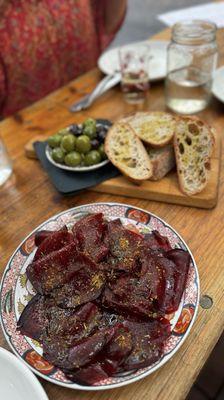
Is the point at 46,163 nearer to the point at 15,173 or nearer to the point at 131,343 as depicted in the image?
the point at 15,173

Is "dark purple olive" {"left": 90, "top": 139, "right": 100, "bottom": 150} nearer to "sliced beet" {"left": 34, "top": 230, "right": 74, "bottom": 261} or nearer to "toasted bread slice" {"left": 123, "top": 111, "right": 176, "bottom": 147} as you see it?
"toasted bread slice" {"left": 123, "top": 111, "right": 176, "bottom": 147}

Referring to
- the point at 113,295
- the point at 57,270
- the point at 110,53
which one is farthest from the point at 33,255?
the point at 110,53

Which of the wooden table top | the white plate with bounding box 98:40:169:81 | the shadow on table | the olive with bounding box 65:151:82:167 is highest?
the white plate with bounding box 98:40:169:81

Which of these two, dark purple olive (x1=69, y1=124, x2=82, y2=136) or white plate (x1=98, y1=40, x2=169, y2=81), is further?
white plate (x1=98, y1=40, x2=169, y2=81)

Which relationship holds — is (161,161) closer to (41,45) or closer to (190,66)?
(190,66)

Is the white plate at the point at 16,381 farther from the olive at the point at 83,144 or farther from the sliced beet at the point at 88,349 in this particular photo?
the olive at the point at 83,144

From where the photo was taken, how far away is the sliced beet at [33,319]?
0.73 meters

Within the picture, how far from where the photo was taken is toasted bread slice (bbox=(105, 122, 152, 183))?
112 centimetres

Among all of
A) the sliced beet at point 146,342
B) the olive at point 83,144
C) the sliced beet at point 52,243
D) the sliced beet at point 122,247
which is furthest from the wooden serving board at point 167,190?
the sliced beet at point 146,342

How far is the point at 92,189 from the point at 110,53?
0.97 m

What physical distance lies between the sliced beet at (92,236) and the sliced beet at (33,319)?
144 mm

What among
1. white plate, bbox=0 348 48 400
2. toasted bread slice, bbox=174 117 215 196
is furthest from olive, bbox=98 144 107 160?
white plate, bbox=0 348 48 400

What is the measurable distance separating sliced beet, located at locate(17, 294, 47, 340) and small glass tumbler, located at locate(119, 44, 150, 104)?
1.04m

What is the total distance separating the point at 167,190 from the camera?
1098mm
